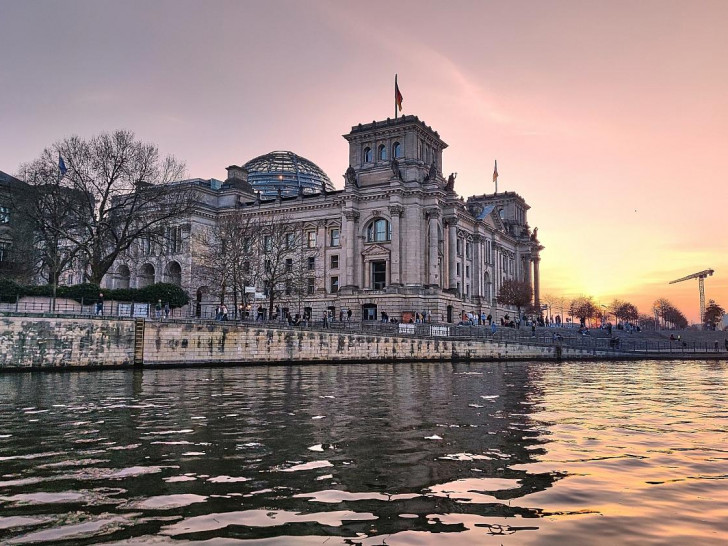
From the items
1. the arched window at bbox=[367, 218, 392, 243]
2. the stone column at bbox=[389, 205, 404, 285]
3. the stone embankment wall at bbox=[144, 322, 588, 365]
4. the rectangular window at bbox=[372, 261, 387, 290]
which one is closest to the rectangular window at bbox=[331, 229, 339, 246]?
the arched window at bbox=[367, 218, 392, 243]

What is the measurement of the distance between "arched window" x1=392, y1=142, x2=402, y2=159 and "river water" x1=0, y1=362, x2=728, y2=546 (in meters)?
65.7

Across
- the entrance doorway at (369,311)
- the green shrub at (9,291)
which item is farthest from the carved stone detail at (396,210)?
the green shrub at (9,291)

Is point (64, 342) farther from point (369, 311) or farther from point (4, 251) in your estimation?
point (369, 311)

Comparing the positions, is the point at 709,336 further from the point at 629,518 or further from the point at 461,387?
the point at 629,518

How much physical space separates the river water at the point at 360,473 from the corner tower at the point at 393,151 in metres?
A: 62.9

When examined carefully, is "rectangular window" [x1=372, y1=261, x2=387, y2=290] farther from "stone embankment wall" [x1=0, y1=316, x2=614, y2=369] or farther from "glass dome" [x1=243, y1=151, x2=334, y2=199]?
"glass dome" [x1=243, y1=151, x2=334, y2=199]

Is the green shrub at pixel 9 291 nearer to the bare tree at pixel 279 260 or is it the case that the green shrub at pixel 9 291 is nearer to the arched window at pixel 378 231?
the bare tree at pixel 279 260

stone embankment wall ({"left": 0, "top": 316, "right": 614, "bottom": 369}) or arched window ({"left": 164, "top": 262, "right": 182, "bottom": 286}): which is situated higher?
arched window ({"left": 164, "top": 262, "right": 182, "bottom": 286})

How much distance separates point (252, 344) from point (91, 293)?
11.6 meters

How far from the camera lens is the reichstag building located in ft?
Answer: 246

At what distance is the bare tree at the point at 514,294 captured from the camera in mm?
96250

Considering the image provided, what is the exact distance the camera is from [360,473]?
873 cm

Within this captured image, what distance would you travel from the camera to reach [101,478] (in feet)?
27.4

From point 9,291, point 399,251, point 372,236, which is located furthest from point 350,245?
point 9,291
